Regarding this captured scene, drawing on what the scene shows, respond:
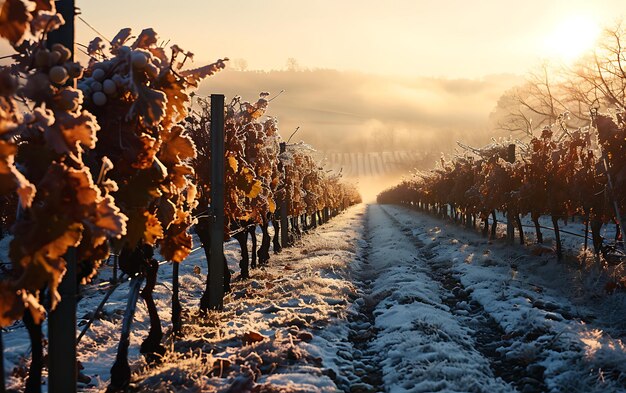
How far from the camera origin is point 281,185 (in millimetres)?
19875

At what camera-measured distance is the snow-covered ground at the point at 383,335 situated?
19.1 feet

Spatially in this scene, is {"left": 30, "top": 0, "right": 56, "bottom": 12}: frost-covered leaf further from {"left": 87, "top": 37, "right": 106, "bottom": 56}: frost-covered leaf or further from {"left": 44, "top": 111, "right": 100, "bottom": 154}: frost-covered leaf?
{"left": 87, "top": 37, "right": 106, "bottom": 56}: frost-covered leaf

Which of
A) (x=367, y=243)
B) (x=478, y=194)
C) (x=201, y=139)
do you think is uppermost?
(x=201, y=139)

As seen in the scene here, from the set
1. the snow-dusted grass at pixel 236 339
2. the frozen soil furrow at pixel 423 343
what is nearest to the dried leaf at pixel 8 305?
the snow-dusted grass at pixel 236 339

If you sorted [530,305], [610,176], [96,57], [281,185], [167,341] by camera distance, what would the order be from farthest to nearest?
[281,185], [610,176], [530,305], [167,341], [96,57]

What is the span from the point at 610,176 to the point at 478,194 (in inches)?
531

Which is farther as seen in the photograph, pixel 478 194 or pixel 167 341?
pixel 478 194

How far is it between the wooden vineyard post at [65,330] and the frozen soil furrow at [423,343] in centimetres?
325

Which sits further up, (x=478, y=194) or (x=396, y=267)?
(x=478, y=194)

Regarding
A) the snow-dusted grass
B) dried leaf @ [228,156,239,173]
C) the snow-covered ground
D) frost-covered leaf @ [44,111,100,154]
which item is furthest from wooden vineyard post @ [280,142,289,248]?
frost-covered leaf @ [44,111,100,154]

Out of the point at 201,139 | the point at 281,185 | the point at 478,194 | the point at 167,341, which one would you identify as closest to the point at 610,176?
the point at 201,139

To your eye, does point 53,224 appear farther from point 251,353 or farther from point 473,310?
point 473,310

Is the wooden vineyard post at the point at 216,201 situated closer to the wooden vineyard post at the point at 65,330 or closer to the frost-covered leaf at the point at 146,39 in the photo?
the frost-covered leaf at the point at 146,39

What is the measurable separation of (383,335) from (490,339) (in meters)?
1.59
